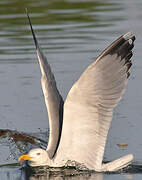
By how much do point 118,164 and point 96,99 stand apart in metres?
0.84

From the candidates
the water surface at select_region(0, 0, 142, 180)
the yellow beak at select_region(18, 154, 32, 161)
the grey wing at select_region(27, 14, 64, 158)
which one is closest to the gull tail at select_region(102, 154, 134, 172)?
the water surface at select_region(0, 0, 142, 180)

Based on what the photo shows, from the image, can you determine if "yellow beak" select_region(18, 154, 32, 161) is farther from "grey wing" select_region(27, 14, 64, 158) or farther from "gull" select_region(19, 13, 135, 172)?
"grey wing" select_region(27, 14, 64, 158)

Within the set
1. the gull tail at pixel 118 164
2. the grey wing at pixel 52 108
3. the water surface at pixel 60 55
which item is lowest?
the water surface at pixel 60 55

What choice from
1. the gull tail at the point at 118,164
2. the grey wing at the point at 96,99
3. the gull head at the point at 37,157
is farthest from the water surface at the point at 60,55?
the grey wing at the point at 96,99

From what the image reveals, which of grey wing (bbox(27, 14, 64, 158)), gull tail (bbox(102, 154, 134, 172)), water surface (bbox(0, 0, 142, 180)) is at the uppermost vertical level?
grey wing (bbox(27, 14, 64, 158))

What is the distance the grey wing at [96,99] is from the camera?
8.25 meters

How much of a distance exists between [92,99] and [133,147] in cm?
131

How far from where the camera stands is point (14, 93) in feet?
39.6

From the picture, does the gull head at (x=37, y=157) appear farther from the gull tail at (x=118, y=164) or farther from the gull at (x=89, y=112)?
the gull tail at (x=118, y=164)

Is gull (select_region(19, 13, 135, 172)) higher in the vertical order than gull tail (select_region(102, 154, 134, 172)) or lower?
higher

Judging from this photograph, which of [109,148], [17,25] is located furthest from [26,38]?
[109,148]

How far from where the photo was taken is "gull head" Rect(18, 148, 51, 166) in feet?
29.1

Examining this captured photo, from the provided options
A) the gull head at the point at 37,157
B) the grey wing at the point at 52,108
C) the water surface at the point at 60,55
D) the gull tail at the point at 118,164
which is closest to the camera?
the gull tail at the point at 118,164

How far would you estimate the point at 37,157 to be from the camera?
8.94 metres
